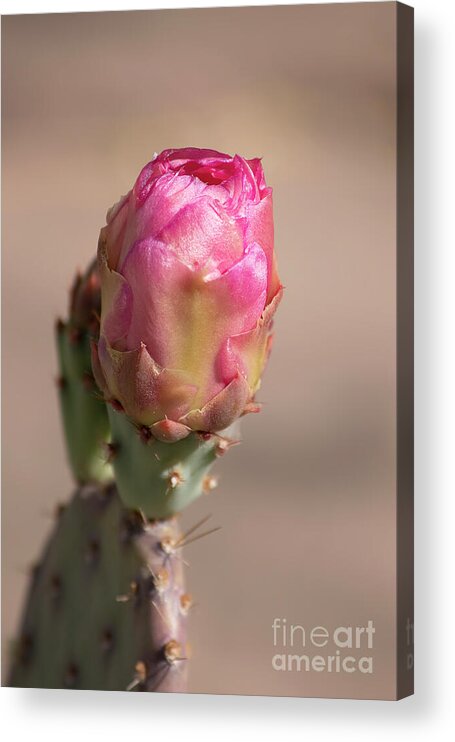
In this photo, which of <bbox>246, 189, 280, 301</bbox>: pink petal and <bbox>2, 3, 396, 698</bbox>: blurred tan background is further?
<bbox>2, 3, 396, 698</bbox>: blurred tan background

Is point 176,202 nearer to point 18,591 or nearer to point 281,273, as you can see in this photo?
point 281,273

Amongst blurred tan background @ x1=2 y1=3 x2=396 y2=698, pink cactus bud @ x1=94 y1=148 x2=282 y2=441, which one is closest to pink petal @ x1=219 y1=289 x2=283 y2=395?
pink cactus bud @ x1=94 y1=148 x2=282 y2=441

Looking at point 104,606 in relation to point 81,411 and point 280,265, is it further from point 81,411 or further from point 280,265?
point 280,265

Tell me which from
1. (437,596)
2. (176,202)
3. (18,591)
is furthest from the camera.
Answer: (18,591)

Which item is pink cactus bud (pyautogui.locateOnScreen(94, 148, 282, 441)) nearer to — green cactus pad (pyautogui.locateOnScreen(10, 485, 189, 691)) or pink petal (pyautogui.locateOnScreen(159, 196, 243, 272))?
pink petal (pyautogui.locateOnScreen(159, 196, 243, 272))

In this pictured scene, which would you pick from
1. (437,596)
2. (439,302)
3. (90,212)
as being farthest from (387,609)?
(90,212)
